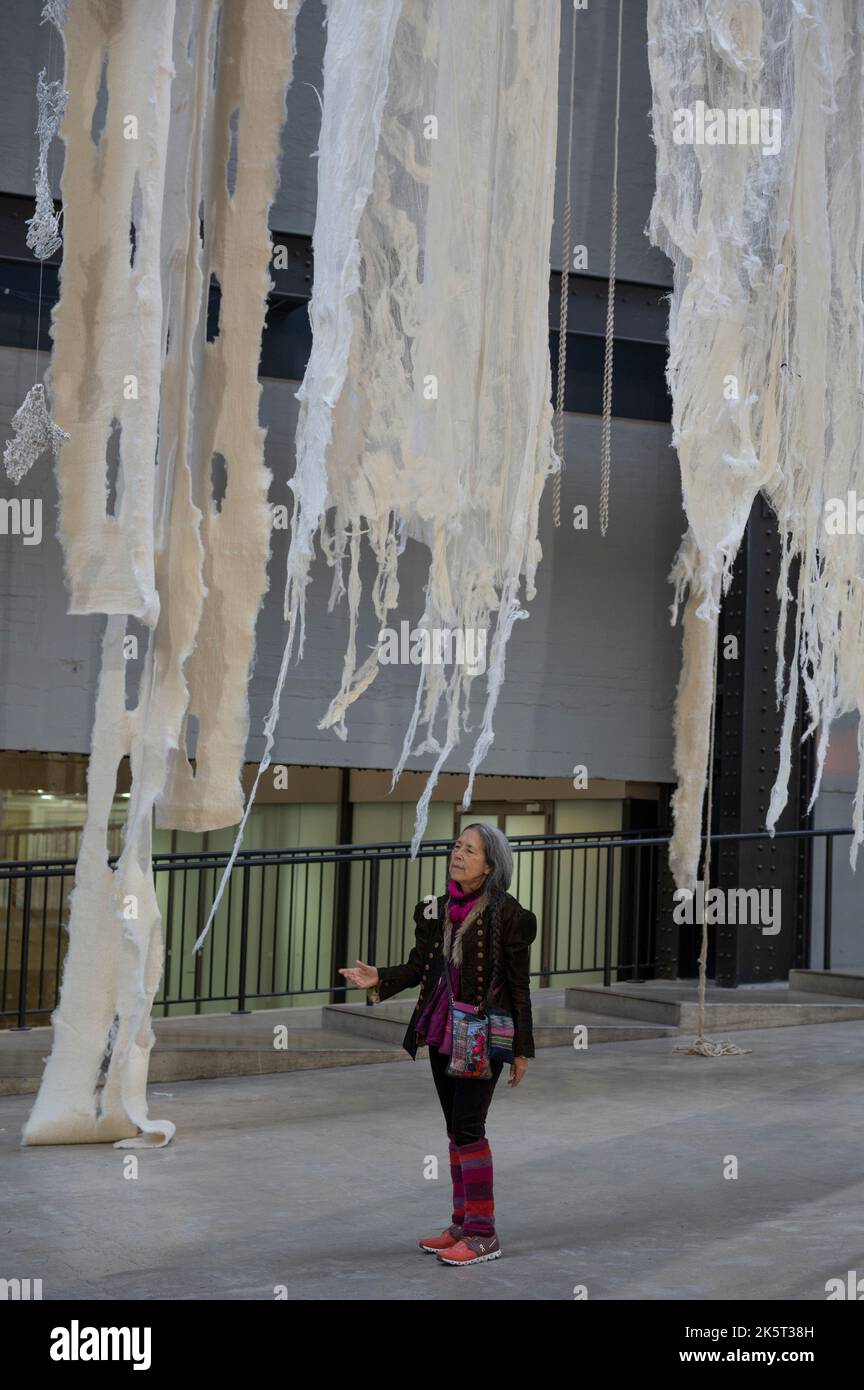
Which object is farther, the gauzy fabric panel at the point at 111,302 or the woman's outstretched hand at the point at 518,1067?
the gauzy fabric panel at the point at 111,302

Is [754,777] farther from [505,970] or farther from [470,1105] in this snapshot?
[470,1105]

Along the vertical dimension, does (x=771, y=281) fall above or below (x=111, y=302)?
above

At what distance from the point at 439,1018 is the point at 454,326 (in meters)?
2.71

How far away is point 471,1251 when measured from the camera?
521cm

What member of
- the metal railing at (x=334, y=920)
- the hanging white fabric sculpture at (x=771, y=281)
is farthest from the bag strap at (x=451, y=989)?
the metal railing at (x=334, y=920)

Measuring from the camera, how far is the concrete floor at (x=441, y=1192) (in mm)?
5051

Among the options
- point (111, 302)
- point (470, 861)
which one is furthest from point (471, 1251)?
point (111, 302)

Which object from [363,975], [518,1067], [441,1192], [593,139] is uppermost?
[593,139]

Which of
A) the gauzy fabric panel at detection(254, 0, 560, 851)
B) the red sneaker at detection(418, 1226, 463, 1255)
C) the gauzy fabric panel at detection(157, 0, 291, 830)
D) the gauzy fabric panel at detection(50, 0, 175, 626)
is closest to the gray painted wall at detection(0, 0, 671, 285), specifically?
the gauzy fabric panel at detection(157, 0, 291, 830)

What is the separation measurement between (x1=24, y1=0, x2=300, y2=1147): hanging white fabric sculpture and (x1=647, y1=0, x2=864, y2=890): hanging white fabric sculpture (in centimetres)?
183

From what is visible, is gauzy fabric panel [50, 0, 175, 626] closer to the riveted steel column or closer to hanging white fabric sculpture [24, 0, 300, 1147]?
hanging white fabric sculpture [24, 0, 300, 1147]

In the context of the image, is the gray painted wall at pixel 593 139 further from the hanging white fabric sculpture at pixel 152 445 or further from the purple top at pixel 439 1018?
the purple top at pixel 439 1018

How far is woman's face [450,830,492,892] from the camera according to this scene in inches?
211

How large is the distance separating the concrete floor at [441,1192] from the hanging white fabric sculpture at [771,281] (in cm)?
177
